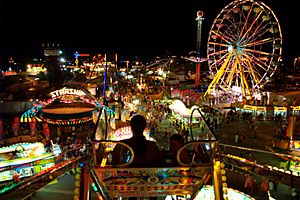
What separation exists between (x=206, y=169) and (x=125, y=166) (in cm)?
86

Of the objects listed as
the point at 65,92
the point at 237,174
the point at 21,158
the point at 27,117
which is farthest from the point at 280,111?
the point at 21,158

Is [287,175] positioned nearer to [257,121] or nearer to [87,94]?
[87,94]

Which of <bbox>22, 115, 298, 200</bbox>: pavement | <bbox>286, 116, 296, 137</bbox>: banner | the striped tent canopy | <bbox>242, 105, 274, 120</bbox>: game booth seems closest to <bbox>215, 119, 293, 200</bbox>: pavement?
<bbox>22, 115, 298, 200</bbox>: pavement

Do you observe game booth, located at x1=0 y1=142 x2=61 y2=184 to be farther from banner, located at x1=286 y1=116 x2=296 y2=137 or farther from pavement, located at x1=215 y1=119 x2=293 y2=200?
banner, located at x1=286 y1=116 x2=296 y2=137

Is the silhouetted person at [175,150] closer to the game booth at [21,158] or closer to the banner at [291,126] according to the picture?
the game booth at [21,158]

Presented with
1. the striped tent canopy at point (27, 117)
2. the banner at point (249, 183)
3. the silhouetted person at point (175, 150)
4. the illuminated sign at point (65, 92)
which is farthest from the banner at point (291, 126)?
the striped tent canopy at point (27, 117)

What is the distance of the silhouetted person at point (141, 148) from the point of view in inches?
118

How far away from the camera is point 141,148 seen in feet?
10.1

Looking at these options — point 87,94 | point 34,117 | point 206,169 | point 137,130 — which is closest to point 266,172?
point 206,169

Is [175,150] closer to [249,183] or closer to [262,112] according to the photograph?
[249,183]

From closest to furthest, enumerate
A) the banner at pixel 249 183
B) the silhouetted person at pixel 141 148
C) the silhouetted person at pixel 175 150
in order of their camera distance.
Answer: the silhouetted person at pixel 141 148 → the silhouetted person at pixel 175 150 → the banner at pixel 249 183

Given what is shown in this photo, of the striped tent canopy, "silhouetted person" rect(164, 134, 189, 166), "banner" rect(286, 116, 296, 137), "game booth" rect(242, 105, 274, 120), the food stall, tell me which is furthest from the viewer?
the food stall

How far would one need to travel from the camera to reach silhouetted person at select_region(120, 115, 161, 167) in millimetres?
2990

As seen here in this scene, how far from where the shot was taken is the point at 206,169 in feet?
9.61
